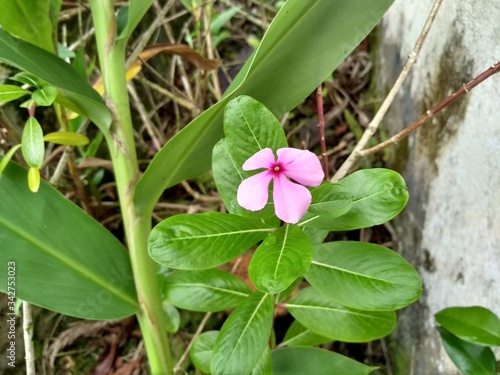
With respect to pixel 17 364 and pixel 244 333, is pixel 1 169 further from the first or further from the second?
pixel 17 364

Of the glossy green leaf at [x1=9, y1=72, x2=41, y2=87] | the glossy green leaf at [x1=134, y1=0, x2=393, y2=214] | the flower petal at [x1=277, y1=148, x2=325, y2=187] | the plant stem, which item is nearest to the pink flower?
the flower petal at [x1=277, y1=148, x2=325, y2=187]

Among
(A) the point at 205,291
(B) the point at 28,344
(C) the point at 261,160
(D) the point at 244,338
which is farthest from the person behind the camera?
(B) the point at 28,344

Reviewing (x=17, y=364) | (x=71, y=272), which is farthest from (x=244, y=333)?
(x=17, y=364)

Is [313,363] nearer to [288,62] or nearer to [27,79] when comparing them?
[288,62]

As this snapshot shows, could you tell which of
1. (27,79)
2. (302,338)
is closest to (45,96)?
(27,79)

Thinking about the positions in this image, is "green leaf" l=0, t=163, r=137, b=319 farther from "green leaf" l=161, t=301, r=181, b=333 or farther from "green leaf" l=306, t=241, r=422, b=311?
"green leaf" l=306, t=241, r=422, b=311

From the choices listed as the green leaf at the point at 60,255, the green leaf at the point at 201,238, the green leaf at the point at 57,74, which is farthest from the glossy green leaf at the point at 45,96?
the green leaf at the point at 201,238
